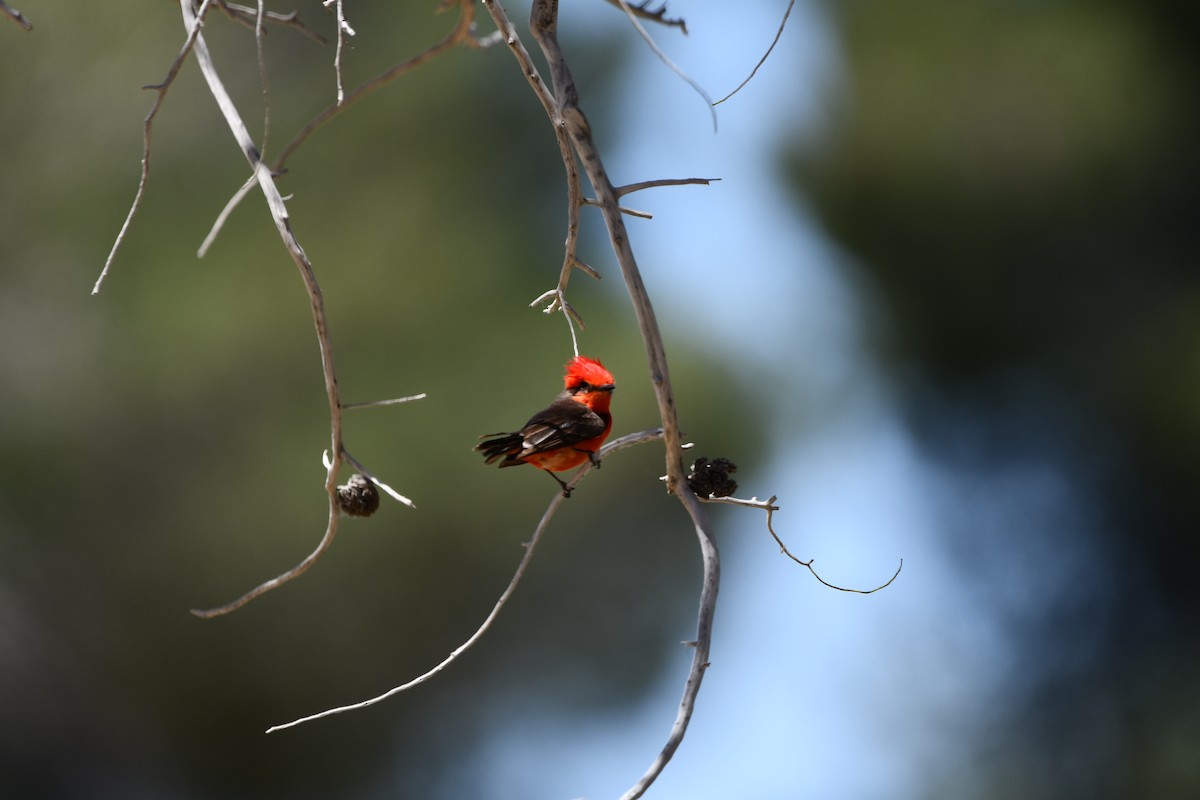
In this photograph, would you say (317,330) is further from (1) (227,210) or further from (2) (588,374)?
(2) (588,374)

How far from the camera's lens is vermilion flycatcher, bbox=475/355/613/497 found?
2.30m

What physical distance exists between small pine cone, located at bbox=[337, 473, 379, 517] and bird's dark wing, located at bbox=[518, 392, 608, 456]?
2.12ft

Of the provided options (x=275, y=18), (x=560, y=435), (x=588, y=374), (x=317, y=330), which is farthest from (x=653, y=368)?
(x=588, y=374)

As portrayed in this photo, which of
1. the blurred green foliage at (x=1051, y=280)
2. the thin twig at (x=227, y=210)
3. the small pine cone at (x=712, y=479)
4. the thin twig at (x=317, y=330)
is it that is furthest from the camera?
the blurred green foliage at (x=1051, y=280)

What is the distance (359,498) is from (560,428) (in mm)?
727

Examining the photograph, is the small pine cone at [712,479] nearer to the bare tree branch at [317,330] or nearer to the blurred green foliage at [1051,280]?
the bare tree branch at [317,330]

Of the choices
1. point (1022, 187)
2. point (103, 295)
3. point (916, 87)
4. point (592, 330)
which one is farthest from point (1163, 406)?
point (103, 295)

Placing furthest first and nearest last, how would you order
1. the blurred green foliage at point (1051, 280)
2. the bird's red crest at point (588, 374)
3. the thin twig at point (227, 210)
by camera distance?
the blurred green foliage at point (1051, 280)
the bird's red crest at point (588, 374)
the thin twig at point (227, 210)

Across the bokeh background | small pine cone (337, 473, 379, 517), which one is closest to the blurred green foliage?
the bokeh background

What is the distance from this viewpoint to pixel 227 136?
6430 mm

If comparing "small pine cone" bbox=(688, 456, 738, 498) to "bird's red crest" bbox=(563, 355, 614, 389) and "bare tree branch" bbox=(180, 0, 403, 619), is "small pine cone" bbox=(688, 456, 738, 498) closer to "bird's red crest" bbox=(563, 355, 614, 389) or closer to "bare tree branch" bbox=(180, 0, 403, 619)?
"bare tree branch" bbox=(180, 0, 403, 619)

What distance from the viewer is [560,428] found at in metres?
2.30

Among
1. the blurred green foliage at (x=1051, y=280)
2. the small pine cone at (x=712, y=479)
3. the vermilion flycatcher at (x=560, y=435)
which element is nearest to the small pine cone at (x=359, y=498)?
the small pine cone at (x=712, y=479)

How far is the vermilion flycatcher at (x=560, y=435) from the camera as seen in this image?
2.30 meters
